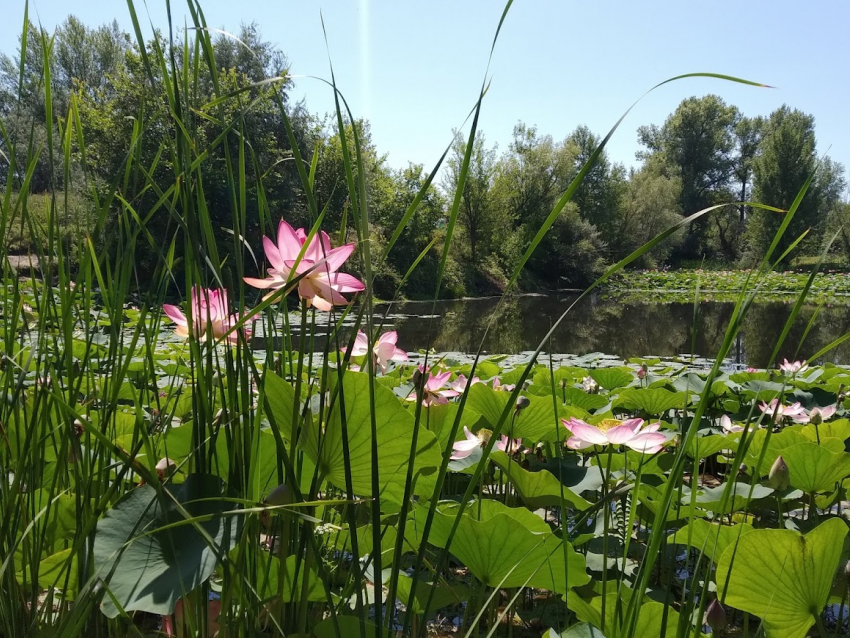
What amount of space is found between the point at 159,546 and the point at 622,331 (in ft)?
24.5

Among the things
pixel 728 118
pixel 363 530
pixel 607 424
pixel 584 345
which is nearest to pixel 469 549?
pixel 363 530

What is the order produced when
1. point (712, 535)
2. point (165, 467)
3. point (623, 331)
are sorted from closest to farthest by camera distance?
point (165, 467) → point (712, 535) → point (623, 331)

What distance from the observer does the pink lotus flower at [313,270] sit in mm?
401

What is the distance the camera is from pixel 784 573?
515 mm

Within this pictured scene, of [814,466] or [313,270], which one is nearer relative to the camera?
[313,270]

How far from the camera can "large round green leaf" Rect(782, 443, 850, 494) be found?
0.81 meters

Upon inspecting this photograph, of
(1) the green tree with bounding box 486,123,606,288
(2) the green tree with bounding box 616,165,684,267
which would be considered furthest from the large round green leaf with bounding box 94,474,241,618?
(2) the green tree with bounding box 616,165,684,267

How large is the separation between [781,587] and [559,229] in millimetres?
16724

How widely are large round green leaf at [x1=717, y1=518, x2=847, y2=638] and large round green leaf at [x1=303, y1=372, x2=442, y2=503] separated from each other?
272 mm

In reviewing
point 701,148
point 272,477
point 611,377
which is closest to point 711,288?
point 701,148

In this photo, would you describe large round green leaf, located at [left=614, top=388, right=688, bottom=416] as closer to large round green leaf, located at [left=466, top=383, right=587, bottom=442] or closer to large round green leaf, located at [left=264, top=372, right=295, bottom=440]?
large round green leaf, located at [left=466, top=383, right=587, bottom=442]

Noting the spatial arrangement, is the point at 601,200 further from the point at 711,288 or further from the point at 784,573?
the point at 784,573

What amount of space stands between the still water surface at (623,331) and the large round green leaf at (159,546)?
11.5 ft

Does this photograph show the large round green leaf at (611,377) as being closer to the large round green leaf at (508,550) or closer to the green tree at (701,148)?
the large round green leaf at (508,550)
